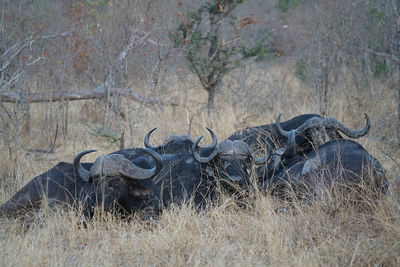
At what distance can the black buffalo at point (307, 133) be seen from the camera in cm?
712

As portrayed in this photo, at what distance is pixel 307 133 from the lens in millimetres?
7340

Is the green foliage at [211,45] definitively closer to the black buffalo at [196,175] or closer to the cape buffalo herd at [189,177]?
the cape buffalo herd at [189,177]

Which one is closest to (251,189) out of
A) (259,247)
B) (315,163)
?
(315,163)

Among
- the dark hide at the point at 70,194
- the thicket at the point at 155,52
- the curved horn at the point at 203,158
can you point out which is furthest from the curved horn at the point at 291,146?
the thicket at the point at 155,52

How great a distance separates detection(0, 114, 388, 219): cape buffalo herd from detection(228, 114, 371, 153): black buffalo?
5 cm

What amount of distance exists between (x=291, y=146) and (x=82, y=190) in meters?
2.94

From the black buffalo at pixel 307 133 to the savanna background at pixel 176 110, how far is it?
568 mm

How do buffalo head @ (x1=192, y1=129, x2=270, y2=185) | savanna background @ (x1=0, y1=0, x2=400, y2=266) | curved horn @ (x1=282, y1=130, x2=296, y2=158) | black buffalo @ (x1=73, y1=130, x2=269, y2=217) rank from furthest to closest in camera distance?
curved horn @ (x1=282, y1=130, x2=296, y2=158) < buffalo head @ (x1=192, y1=129, x2=270, y2=185) < black buffalo @ (x1=73, y1=130, x2=269, y2=217) < savanna background @ (x1=0, y1=0, x2=400, y2=266)

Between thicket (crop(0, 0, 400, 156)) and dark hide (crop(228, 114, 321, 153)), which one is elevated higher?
thicket (crop(0, 0, 400, 156))

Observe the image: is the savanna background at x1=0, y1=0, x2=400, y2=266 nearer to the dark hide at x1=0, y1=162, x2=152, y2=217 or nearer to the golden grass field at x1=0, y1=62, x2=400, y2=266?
the golden grass field at x1=0, y1=62, x2=400, y2=266

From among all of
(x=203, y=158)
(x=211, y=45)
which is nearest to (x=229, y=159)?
(x=203, y=158)

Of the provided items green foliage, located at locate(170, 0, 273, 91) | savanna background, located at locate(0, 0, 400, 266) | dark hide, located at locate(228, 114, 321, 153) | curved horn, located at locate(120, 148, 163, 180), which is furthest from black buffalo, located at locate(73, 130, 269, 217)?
green foliage, located at locate(170, 0, 273, 91)

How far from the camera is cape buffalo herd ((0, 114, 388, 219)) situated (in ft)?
17.9

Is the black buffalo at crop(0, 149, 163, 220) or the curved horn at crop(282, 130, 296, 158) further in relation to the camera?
the curved horn at crop(282, 130, 296, 158)
